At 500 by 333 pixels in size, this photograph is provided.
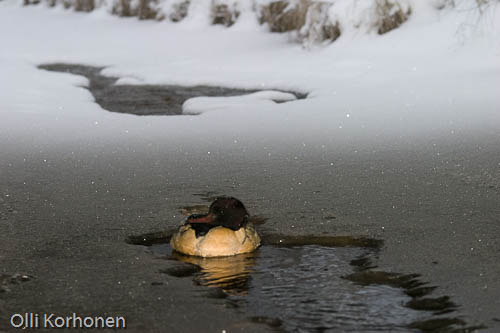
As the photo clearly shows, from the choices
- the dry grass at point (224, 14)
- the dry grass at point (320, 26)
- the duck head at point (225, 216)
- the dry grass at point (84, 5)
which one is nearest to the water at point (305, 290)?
the duck head at point (225, 216)

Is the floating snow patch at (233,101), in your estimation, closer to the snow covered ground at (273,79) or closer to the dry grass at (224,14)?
the snow covered ground at (273,79)

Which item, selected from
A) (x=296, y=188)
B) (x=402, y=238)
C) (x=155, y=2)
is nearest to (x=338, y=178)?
(x=296, y=188)

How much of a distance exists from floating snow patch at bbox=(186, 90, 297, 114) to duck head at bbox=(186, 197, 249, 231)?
3350 mm

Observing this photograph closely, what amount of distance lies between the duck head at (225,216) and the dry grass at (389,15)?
19.1ft

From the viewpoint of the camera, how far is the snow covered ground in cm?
546

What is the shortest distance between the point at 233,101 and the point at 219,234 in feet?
12.3

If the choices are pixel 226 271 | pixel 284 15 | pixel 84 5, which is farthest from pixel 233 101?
pixel 84 5

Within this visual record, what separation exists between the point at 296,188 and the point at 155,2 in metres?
8.73

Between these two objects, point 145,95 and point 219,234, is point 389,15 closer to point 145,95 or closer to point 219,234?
point 145,95

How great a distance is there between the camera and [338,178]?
13.5 ft

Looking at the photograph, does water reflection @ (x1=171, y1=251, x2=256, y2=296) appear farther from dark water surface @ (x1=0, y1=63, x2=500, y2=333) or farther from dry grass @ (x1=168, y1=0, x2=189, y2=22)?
dry grass @ (x1=168, y1=0, x2=189, y2=22)

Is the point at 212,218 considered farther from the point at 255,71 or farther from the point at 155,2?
the point at 155,2

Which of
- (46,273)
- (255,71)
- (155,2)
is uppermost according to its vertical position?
(155,2)

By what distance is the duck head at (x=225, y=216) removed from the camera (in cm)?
299
